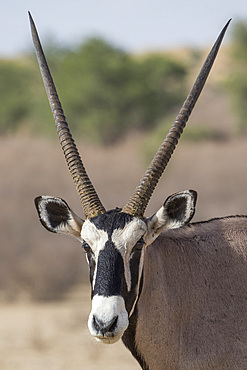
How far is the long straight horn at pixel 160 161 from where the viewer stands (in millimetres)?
5414

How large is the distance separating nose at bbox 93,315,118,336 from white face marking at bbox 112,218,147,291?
385 mm

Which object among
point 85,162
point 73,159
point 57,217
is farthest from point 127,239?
point 85,162

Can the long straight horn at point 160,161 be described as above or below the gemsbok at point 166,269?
above

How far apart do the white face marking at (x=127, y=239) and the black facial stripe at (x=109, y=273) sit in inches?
1.9

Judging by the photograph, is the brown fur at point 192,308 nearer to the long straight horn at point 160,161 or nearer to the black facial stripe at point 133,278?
the black facial stripe at point 133,278

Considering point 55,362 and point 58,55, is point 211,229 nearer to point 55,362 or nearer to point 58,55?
point 55,362

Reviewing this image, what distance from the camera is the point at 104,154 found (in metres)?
30.4

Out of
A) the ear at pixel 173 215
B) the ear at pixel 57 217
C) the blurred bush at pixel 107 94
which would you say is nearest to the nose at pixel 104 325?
the ear at pixel 173 215

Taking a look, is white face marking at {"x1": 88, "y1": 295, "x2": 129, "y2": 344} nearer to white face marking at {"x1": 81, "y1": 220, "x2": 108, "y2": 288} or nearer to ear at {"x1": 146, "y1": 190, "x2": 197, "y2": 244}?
white face marking at {"x1": 81, "y1": 220, "x2": 108, "y2": 288}

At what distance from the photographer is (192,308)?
5547 mm

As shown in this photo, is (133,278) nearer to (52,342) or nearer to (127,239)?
(127,239)

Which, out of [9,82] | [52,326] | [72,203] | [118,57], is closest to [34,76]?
[9,82]

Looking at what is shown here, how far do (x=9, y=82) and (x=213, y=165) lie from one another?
30127 millimetres

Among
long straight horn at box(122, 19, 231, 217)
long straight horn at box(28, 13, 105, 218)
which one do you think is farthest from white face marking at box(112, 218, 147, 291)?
long straight horn at box(28, 13, 105, 218)
